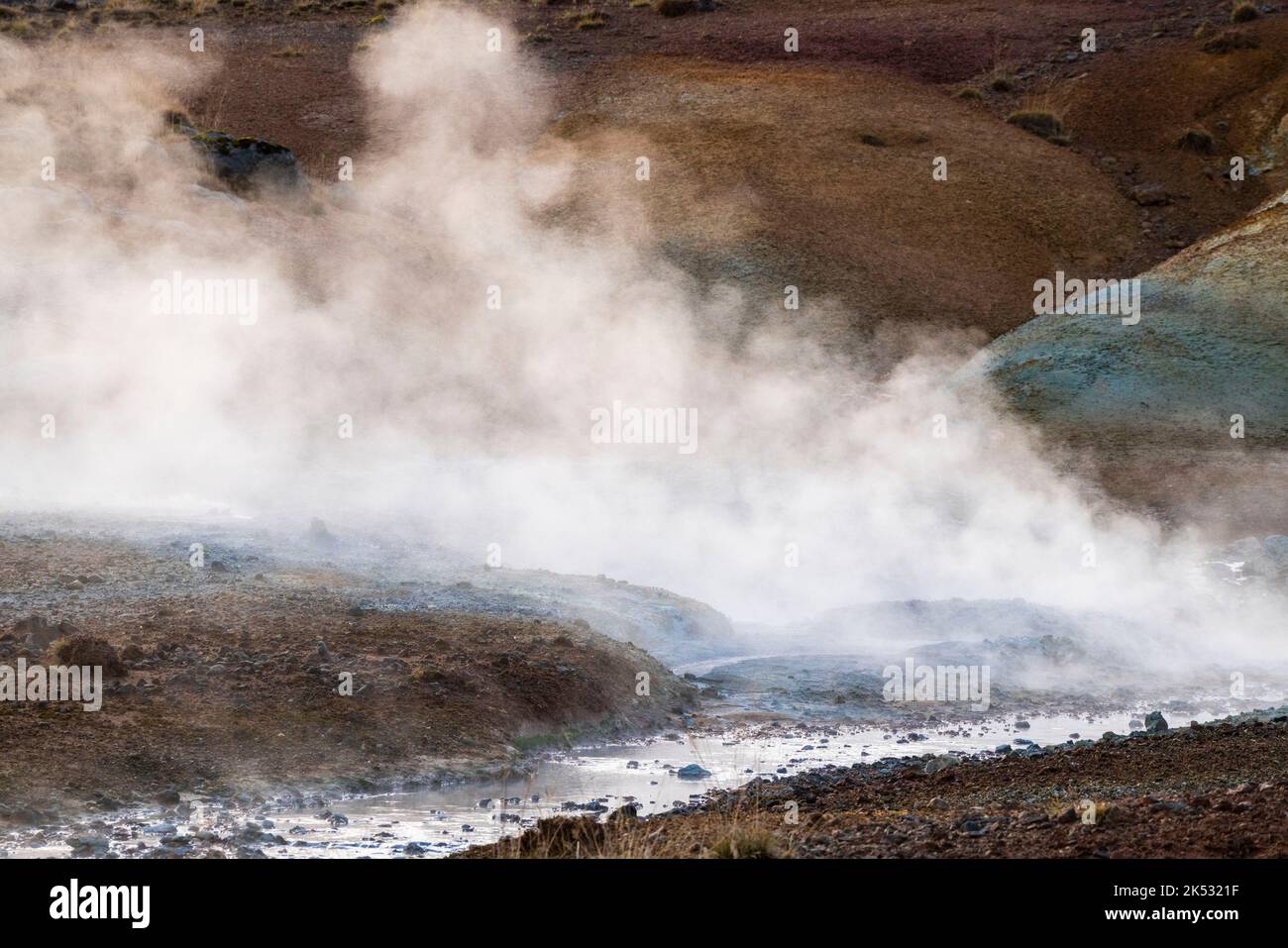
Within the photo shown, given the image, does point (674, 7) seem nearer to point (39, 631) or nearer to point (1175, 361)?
point (1175, 361)

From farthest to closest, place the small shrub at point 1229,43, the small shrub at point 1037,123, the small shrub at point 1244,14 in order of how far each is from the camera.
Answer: the small shrub at point 1244,14
the small shrub at point 1229,43
the small shrub at point 1037,123

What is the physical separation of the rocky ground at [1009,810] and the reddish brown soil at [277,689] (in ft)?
6.79

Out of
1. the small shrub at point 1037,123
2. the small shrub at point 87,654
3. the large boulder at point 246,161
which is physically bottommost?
the small shrub at point 87,654

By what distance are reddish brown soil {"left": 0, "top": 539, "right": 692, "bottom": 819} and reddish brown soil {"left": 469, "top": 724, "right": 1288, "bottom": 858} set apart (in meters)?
2.13

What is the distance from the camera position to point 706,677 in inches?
495

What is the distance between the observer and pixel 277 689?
10008 millimetres

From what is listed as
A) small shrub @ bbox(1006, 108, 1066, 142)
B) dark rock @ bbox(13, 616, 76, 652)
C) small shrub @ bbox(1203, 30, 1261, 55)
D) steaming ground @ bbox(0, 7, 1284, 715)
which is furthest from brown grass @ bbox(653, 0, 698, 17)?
dark rock @ bbox(13, 616, 76, 652)

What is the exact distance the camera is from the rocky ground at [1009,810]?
19.7ft

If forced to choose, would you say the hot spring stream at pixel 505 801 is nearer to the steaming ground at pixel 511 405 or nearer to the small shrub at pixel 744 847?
the small shrub at pixel 744 847

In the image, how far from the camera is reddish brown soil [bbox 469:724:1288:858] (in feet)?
19.7

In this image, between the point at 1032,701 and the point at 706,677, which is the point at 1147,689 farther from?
the point at 706,677

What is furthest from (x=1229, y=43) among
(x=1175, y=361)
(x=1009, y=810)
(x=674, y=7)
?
(x=1009, y=810)

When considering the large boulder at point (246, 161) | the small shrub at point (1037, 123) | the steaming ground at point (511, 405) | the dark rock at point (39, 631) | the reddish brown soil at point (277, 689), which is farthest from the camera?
the small shrub at point (1037, 123)

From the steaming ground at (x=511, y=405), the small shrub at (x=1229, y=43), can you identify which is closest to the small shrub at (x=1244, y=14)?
the small shrub at (x=1229, y=43)
